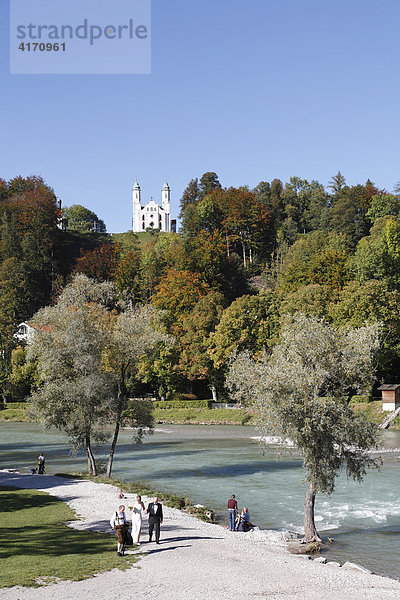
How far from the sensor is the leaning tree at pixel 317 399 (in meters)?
25.8

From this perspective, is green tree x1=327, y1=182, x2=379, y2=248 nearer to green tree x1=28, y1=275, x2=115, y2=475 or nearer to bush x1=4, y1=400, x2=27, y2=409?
bush x1=4, y1=400, x2=27, y2=409

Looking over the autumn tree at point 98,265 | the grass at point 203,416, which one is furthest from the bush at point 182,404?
the autumn tree at point 98,265

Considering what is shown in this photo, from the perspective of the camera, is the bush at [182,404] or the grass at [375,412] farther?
the bush at [182,404]

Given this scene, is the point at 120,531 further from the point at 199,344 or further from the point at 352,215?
the point at 352,215

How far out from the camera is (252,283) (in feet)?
447

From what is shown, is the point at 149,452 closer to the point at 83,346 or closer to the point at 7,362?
the point at 83,346

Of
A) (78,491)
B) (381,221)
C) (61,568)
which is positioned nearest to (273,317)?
(381,221)

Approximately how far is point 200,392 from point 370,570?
73843 mm

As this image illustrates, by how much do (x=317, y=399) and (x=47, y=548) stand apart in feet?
40.6

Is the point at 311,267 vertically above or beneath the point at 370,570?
above

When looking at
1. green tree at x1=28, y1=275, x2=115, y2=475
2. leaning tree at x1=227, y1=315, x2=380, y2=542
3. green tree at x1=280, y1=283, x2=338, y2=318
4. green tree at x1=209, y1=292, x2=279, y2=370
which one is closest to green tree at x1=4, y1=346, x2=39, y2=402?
green tree at x1=209, y1=292, x2=279, y2=370

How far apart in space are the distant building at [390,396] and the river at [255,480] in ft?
20.8

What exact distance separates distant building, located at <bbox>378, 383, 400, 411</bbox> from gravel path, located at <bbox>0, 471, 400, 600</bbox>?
47375 mm

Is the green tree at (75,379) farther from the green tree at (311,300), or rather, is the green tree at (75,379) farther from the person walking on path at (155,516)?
the green tree at (311,300)
